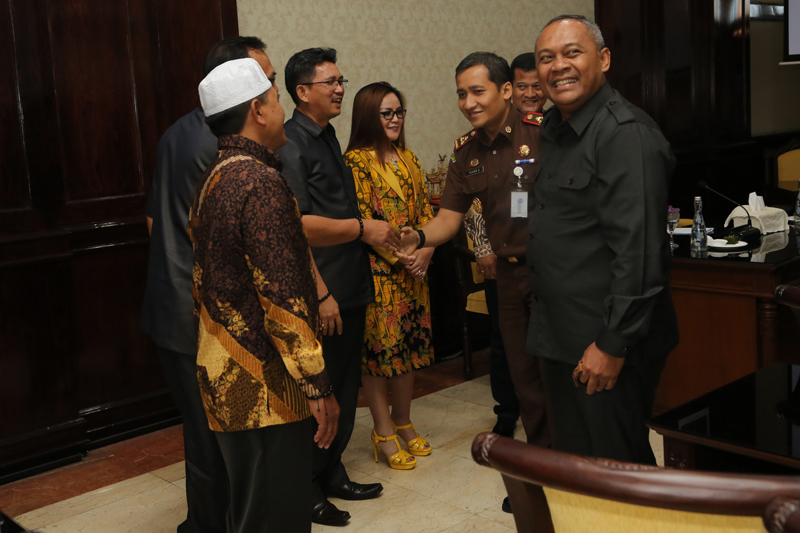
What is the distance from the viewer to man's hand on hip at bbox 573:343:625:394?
71.8 inches

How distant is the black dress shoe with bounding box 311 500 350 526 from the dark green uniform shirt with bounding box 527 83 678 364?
109 cm

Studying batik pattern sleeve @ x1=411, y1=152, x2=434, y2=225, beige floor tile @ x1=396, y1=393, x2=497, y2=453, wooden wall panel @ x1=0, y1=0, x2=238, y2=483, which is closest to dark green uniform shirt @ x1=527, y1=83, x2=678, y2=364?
batik pattern sleeve @ x1=411, y1=152, x2=434, y2=225

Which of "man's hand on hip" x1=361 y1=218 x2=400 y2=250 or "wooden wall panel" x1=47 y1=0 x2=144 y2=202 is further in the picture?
"wooden wall panel" x1=47 y1=0 x2=144 y2=202

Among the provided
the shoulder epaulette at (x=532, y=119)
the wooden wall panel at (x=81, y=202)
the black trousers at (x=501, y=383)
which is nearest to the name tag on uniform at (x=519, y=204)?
the shoulder epaulette at (x=532, y=119)

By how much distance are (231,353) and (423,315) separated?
5.53 ft

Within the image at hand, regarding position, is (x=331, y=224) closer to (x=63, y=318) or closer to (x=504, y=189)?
(x=504, y=189)

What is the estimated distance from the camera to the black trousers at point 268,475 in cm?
175

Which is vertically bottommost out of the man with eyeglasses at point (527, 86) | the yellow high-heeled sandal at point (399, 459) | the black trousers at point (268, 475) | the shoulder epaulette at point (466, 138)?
the yellow high-heeled sandal at point (399, 459)

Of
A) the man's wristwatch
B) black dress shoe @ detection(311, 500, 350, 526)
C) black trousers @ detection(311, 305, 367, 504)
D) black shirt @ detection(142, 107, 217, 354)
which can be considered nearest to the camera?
black shirt @ detection(142, 107, 217, 354)

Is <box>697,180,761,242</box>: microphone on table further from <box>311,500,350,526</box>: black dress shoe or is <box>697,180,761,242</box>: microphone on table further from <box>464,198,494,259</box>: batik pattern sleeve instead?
<box>311,500,350,526</box>: black dress shoe

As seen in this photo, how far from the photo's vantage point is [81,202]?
3646 mm

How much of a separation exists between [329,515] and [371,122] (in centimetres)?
154

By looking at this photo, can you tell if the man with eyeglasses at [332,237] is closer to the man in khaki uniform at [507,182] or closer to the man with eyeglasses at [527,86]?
the man in khaki uniform at [507,182]

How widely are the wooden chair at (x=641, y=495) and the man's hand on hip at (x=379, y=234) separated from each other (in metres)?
1.83
